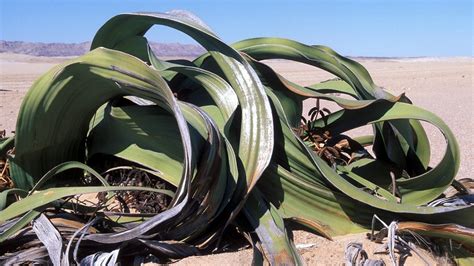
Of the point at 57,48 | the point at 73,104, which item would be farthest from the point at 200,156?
the point at 57,48

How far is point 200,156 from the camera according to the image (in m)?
1.19

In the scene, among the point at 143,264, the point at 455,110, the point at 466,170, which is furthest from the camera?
the point at 455,110

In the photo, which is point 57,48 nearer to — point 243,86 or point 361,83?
point 361,83

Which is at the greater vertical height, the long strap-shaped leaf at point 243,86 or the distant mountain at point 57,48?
the long strap-shaped leaf at point 243,86

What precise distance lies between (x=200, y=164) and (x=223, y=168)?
51 mm

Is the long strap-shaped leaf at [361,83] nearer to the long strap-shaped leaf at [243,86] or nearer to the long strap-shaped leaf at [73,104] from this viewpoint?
the long strap-shaped leaf at [243,86]

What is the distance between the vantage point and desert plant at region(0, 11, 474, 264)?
3.76 feet

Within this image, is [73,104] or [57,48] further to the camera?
[57,48]

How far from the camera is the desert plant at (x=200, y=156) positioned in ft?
3.76

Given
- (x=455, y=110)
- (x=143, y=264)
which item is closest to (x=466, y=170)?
(x=143, y=264)

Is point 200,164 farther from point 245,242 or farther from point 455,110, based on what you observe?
point 455,110

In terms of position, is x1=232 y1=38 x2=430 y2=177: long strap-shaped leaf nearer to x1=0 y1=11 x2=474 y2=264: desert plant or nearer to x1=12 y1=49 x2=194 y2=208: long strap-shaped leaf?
x1=0 y1=11 x2=474 y2=264: desert plant

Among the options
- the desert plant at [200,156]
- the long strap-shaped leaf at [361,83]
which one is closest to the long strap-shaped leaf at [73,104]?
the desert plant at [200,156]

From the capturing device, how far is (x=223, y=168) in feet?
3.90
